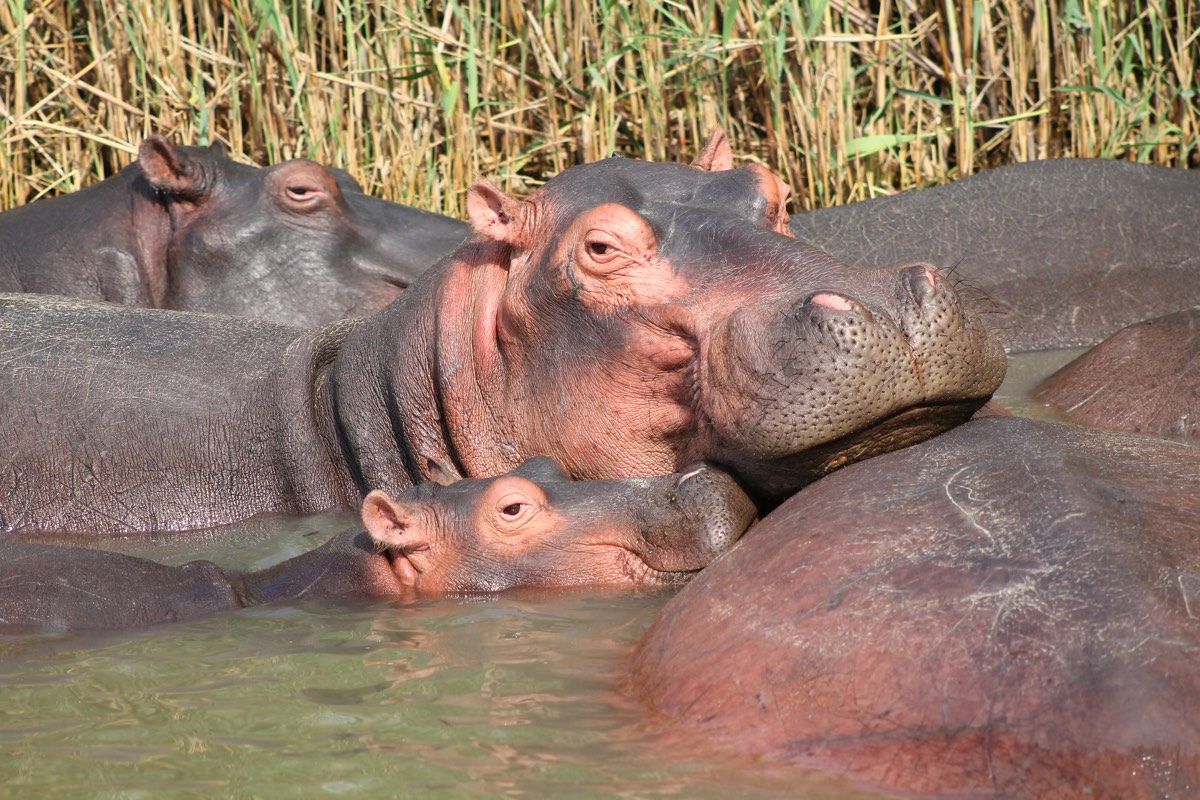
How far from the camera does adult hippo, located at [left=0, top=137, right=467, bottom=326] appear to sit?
6363 mm

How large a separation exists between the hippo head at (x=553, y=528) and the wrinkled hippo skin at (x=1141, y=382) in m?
1.78

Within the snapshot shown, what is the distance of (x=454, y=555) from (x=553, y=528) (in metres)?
A: 0.28

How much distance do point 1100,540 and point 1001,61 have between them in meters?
5.76

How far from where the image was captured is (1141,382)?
5.50 meters

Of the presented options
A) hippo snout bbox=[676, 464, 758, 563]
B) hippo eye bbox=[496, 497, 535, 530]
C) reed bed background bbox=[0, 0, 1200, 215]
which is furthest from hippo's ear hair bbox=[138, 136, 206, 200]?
hippo snout bbox=[676, 464, 758, 563]

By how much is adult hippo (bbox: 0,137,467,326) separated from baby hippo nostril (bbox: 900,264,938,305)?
9.58ft

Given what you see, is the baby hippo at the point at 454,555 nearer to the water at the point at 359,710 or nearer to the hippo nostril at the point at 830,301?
the water at the point at 359,710

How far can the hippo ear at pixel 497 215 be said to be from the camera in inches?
182

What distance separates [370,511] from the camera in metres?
4.27

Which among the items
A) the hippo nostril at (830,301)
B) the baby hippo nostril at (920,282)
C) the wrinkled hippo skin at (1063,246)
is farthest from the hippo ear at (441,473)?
the wrinkled hippo skin at (1063,246)

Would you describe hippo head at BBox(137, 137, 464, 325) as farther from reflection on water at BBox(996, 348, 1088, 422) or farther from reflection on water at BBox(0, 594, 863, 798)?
reflection on water at BBox(0, 594, 863, 798)

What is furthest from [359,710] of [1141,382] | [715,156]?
[1141,382]

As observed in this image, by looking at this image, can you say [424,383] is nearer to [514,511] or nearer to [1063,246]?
[514,511]

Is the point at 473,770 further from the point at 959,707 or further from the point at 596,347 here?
the point at 596,347
